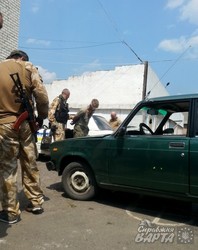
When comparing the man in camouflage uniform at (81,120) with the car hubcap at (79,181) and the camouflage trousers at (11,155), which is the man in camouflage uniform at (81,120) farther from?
the camouflage trousers at (11,155)

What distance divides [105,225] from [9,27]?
802 centimetres

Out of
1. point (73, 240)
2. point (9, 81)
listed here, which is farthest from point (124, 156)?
point (9, 81)

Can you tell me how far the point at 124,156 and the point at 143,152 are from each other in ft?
1.07

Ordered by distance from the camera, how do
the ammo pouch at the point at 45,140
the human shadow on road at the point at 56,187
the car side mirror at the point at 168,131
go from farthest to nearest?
the ammo pouch at the point at 45,140 → the human shadow on road at the point at 56,187 → the car side mirror at the point at 168,131

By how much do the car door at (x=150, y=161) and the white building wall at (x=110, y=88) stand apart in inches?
546

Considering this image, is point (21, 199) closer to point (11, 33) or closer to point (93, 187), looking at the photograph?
point (93, 187)

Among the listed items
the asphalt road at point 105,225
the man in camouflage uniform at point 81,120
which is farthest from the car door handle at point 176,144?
the man in camouflage uniform at point 81,120

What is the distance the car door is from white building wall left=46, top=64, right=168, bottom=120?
1386 centimetres

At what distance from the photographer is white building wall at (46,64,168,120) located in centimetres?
2011

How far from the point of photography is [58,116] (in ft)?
28.4

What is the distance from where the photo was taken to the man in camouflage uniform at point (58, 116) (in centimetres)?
866

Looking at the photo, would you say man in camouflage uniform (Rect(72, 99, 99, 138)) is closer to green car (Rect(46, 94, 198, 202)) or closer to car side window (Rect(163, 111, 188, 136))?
green car (Rect(46, 94, 198, 202))

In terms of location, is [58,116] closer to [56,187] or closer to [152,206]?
[56,187]

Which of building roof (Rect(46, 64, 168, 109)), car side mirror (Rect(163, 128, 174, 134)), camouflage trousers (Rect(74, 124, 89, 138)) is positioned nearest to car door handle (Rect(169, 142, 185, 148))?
car side mirror (Rect(163, 128, 174, 134))
